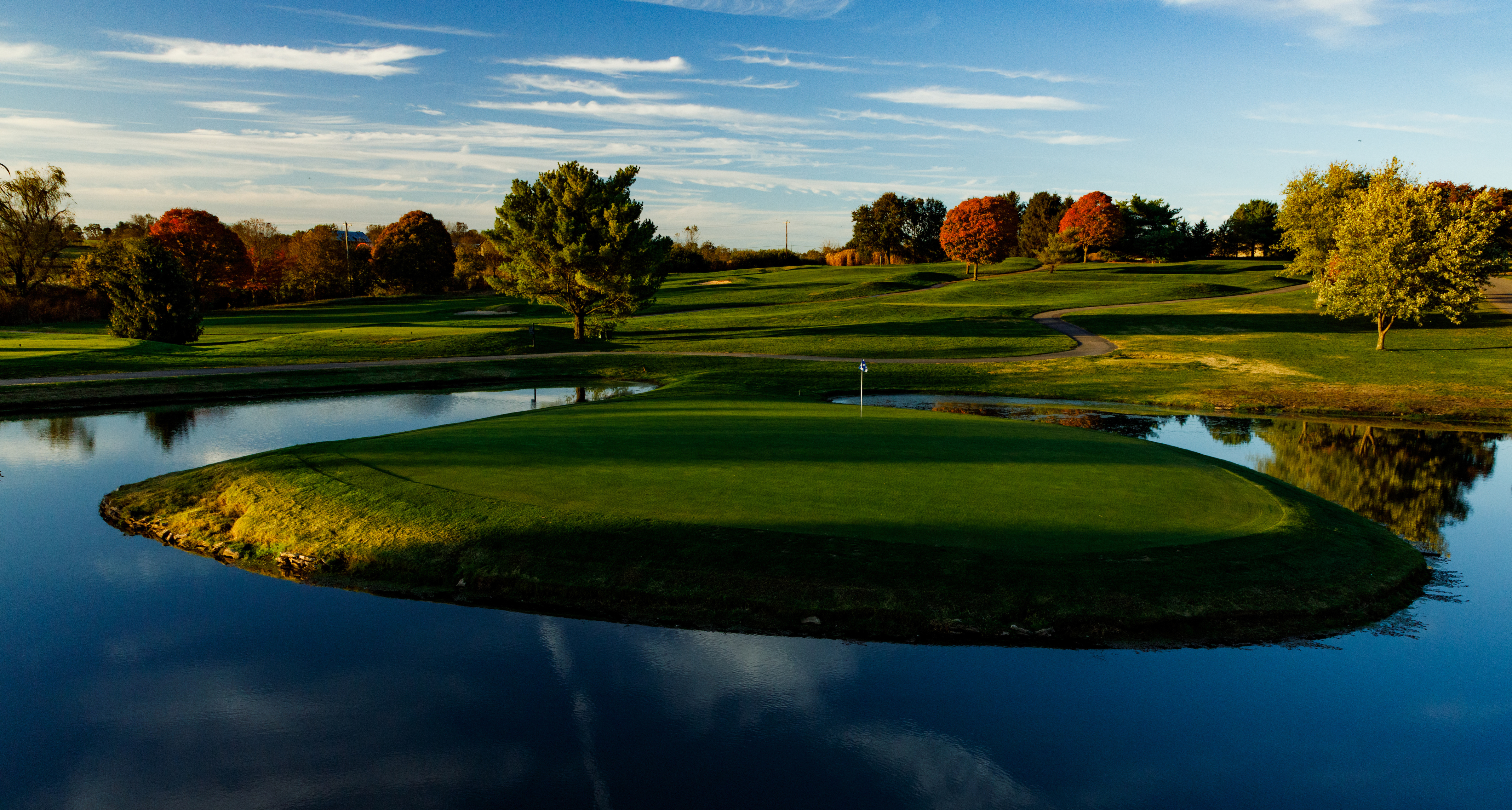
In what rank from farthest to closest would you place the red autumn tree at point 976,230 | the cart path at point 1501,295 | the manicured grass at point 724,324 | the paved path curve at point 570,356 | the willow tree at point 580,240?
the red autumn tree at point 976,230 → the cart path at point 1501,295 → the willow tree at point 580,240 → the manicured grass at point 724,324 → the paved path curve at point 570,356

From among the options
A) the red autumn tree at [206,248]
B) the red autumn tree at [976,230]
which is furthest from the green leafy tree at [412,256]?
the red autumn tree at [976,230]

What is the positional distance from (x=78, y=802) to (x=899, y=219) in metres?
127

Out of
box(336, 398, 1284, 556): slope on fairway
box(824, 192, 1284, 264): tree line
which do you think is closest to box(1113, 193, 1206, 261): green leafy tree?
box(824, 192, 1284, 264): tree line

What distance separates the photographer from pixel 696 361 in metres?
42.5

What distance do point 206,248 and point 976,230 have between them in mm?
77596

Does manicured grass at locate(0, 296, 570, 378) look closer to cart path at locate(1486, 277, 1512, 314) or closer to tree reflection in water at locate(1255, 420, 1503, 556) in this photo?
tree reflection in water at locate(1255, 420, 1503, 556)

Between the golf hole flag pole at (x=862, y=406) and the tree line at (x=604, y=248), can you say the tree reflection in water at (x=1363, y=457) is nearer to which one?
the golf hole flag pole at (x=862, y=406)

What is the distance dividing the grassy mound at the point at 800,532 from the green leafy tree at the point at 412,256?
2990 inches

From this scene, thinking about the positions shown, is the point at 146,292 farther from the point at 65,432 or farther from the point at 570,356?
the point at 570,356

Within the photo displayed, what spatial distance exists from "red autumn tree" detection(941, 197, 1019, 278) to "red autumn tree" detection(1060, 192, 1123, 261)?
13.2 meters

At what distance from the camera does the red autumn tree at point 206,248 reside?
227 feet

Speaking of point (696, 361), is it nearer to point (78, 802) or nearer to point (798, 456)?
point (798, 456)

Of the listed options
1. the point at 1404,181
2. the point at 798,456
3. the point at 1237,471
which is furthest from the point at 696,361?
the point at 1404,181

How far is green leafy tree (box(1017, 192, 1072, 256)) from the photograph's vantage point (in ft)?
375
